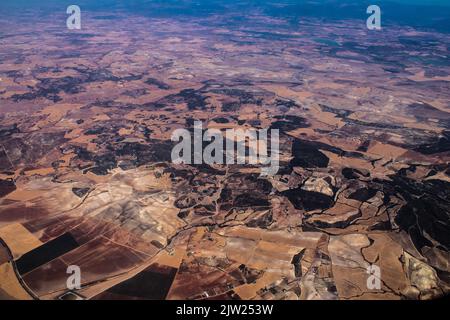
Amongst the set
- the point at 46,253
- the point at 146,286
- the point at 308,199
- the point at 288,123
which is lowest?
the point at 146,286

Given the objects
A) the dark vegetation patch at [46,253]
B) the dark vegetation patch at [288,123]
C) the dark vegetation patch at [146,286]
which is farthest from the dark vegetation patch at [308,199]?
the dark vegetation patch at [288,123]

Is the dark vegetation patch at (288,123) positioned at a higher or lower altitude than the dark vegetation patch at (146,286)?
higher

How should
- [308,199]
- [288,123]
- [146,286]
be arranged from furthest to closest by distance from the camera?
[288,123] < [308,199] < [146,286]

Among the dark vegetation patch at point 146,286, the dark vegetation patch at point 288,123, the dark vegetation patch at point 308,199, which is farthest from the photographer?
the dark vegetation patch at point 288,123

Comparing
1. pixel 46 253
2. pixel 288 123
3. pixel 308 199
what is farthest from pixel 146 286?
pixel 288 123

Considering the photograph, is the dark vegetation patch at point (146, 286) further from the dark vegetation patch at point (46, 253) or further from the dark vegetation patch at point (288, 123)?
the dark vegetation patch at point (288, 123)

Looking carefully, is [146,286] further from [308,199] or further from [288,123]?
[288,123]

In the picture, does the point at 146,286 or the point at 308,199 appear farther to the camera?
the point at 308,199

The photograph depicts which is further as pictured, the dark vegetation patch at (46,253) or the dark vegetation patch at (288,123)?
the dark vegetation patch at (288,123)

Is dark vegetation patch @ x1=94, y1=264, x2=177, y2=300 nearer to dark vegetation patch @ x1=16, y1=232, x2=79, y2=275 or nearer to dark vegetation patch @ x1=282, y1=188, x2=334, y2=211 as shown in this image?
dark vegetation patch @ x1=16, y1=232, x2=79, y2=275
